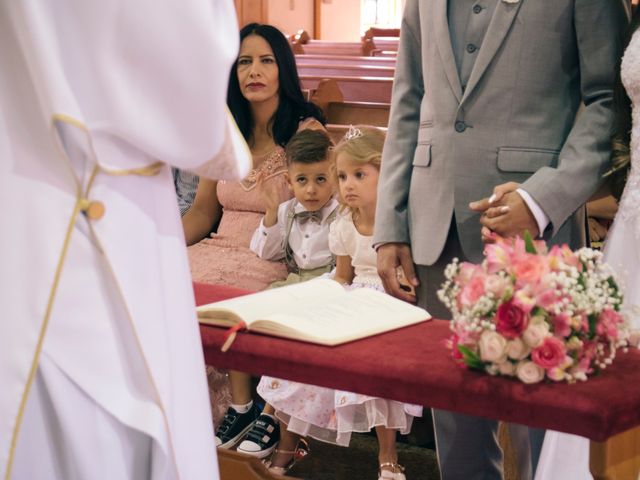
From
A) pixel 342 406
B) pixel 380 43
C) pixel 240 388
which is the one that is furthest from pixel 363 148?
pixel 380 43

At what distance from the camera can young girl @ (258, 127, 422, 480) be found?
12.2 feet

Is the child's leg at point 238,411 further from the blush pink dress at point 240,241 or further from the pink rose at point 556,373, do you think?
→ the pink rose at point 556,373

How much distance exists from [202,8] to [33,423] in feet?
2.55

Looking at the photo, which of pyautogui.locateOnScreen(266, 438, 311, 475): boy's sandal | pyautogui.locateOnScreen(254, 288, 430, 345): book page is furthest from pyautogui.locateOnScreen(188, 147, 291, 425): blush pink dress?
pyautogui.locateOnScreen(254, 288, 430, 345): book page

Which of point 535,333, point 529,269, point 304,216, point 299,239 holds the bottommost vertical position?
point 299,239

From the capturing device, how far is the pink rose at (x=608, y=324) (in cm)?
190

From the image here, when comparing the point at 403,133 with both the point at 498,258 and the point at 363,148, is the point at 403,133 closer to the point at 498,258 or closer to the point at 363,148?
the point at 363,148

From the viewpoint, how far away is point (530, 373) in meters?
1.89

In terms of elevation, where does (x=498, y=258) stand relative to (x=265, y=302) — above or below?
above

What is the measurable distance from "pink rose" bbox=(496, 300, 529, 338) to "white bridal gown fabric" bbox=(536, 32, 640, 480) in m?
0.78

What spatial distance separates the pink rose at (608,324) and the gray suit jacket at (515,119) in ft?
2.15

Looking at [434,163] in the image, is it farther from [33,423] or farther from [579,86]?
[33,423]

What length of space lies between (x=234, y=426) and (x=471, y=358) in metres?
2.43

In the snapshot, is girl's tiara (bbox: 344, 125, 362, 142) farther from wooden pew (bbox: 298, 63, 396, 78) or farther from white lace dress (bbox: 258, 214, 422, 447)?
wooden pew (bbox: 298, 63, 396, 78)
